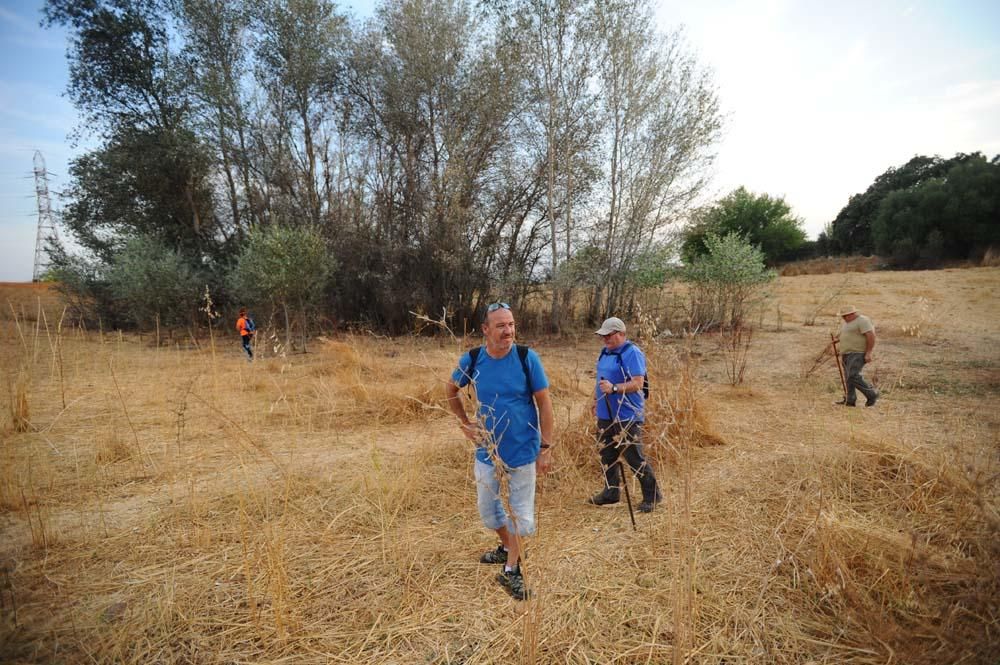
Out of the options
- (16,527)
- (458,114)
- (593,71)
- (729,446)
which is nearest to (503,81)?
(458,114)

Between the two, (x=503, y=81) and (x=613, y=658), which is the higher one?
(x=503, y=81)

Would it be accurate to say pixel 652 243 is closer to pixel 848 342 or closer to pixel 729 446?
pixel 848 342

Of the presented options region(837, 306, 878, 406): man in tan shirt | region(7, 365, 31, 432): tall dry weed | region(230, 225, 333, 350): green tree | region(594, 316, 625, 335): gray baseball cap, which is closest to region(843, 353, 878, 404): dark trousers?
region(837, 306, 878, 406): man in tan shirt

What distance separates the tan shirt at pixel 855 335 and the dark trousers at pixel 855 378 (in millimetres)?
84

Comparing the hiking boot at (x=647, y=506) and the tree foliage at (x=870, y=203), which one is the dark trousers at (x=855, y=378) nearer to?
the hiking boot at (x=647, y=506)

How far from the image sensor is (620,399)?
342cm

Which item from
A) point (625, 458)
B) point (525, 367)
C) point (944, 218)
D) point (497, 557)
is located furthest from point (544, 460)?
point (944, 218)

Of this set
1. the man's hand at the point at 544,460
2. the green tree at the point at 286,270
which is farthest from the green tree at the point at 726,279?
the man's hand at the point at 544,460

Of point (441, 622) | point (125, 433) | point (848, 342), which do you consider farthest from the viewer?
point (848, 342)

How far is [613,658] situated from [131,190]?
20490mm

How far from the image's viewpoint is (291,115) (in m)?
16.2

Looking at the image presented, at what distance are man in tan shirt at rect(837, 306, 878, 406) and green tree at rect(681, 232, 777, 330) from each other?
21.9 feet

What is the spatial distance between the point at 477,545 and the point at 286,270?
35.6ft

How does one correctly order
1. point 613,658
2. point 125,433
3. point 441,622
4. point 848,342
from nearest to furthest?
point 613,658, point 441,622, point 125,433, point 848,342
